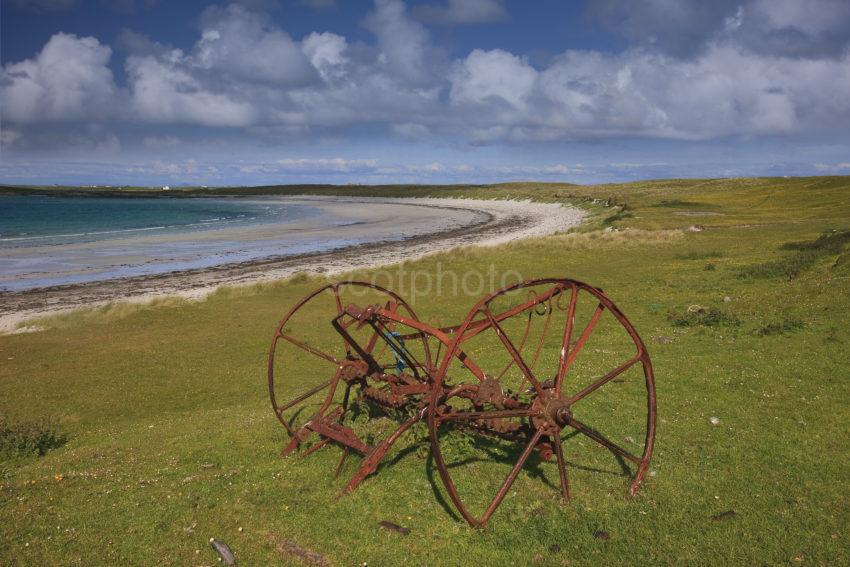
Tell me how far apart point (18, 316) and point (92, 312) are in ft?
15.3

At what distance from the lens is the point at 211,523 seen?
8742mm

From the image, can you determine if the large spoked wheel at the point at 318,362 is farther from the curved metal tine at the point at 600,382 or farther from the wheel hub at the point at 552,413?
the curved metal tine at the point at 600,382

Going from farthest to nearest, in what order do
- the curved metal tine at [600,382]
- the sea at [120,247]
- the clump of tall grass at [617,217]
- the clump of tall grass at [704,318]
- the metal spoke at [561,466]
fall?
the clump of tall grass at [617,217], the sea at [120,247], the clump of tall grass at [704,318], the curved metal tine at [600,382], the metal spoke at [561,466]

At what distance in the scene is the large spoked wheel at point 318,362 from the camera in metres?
10.8

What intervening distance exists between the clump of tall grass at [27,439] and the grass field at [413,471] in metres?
0.07

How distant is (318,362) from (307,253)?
128 ft

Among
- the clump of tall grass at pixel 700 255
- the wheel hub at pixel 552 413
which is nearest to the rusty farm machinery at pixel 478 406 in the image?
the wheel hub at pixel 552 413

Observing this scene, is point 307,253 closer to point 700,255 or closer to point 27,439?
point 700,255

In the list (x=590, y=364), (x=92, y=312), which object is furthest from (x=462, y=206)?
(x=590, y=364)

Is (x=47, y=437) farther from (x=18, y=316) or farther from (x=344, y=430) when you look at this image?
(x=18, y=316)

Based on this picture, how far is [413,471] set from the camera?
10.3 m

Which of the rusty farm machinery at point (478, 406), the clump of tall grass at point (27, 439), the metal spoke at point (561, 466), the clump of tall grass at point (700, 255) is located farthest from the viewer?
the clump of tall grass at point (700, 255)

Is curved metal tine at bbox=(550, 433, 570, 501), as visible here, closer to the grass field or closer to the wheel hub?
the wheel hub

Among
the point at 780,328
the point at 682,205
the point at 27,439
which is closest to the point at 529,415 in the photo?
the point at 27,439
